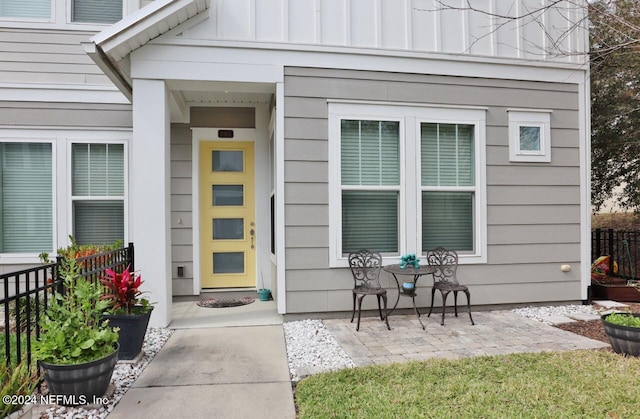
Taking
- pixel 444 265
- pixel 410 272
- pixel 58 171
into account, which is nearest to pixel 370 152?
pixel 410 272

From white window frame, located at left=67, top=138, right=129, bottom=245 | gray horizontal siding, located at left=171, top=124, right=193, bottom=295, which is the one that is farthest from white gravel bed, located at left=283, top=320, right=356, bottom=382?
white window frame, located at left=67, top=138, right=129, bottom=245

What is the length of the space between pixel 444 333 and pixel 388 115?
8.28ft

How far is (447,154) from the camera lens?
180 inches

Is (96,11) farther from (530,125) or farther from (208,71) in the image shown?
(530,125)

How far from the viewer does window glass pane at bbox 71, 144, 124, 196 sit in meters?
4.96

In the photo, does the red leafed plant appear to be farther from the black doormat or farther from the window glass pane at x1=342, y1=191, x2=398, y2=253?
the window glass pane at x1=342, y1=191, x2=398, y2=253

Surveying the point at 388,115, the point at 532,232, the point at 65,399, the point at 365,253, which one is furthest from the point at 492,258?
the point at 65,399

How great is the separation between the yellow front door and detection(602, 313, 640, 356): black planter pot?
4.15m

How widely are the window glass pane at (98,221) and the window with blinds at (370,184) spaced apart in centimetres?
Answer: 316

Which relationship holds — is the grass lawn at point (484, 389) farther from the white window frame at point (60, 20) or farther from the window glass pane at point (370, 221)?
the white window frame at point (60, 20)

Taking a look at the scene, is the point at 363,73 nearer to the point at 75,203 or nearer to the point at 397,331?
the point at 397,331

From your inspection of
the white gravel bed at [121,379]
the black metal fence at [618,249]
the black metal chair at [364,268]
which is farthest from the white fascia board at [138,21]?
the black metal fence at [618,249]

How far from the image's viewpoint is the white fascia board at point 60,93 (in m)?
4.86

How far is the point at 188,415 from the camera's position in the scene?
2.29m
